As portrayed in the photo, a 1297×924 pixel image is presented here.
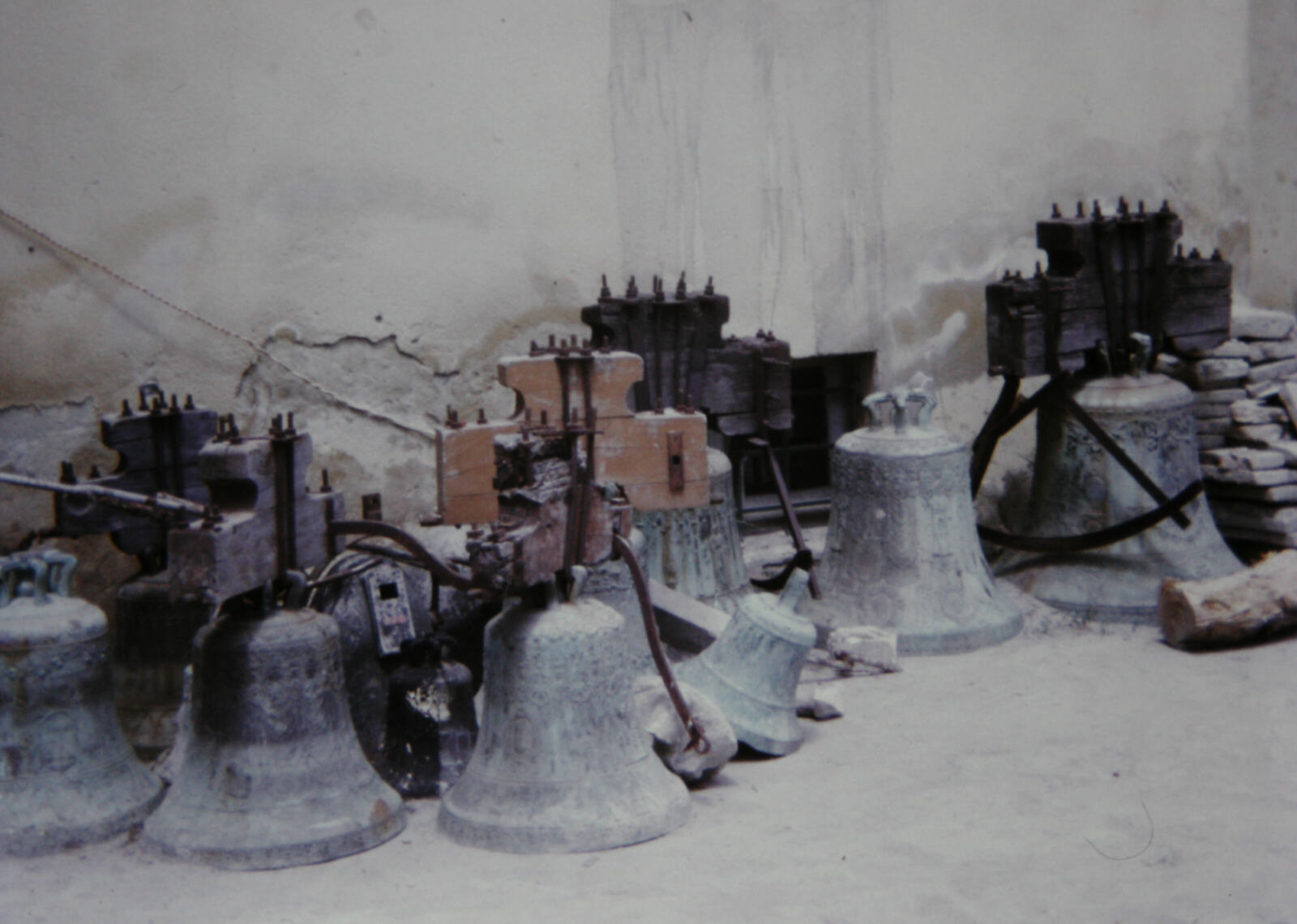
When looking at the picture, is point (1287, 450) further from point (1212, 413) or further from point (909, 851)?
point (909, 851)

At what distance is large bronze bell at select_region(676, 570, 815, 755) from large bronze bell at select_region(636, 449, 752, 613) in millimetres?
774

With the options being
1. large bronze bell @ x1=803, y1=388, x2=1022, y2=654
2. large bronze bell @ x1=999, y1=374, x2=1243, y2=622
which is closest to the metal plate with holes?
large bronze bell @ x1=803, y1=388, x2=1022, y2=654

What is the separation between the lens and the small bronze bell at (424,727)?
433cm

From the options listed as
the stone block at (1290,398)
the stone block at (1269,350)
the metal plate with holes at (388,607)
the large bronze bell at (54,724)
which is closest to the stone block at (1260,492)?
the stone block at (1290,398)

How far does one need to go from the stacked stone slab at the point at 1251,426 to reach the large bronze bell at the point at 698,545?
219 centimetres

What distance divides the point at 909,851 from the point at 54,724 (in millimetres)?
2181

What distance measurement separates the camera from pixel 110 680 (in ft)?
13.7

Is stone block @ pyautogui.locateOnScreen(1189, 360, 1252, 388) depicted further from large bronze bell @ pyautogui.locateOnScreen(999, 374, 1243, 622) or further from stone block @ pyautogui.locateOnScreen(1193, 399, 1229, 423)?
large bronze bell @ pyautogui.locateOnScreen(999, 374, 1243, 622)

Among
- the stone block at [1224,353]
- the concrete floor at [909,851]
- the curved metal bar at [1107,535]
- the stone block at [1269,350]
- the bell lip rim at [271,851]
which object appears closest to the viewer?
the concrete floor at [909,851]

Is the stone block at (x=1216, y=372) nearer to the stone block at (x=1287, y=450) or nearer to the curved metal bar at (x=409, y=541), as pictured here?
the stone block at (x=1287, y=450)

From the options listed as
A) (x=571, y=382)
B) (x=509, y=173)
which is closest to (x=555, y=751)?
(x=571, y=382)

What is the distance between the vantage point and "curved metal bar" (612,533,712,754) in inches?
163

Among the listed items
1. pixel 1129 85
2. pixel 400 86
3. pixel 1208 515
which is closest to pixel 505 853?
pixel 400 86

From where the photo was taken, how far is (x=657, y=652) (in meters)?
4.15
